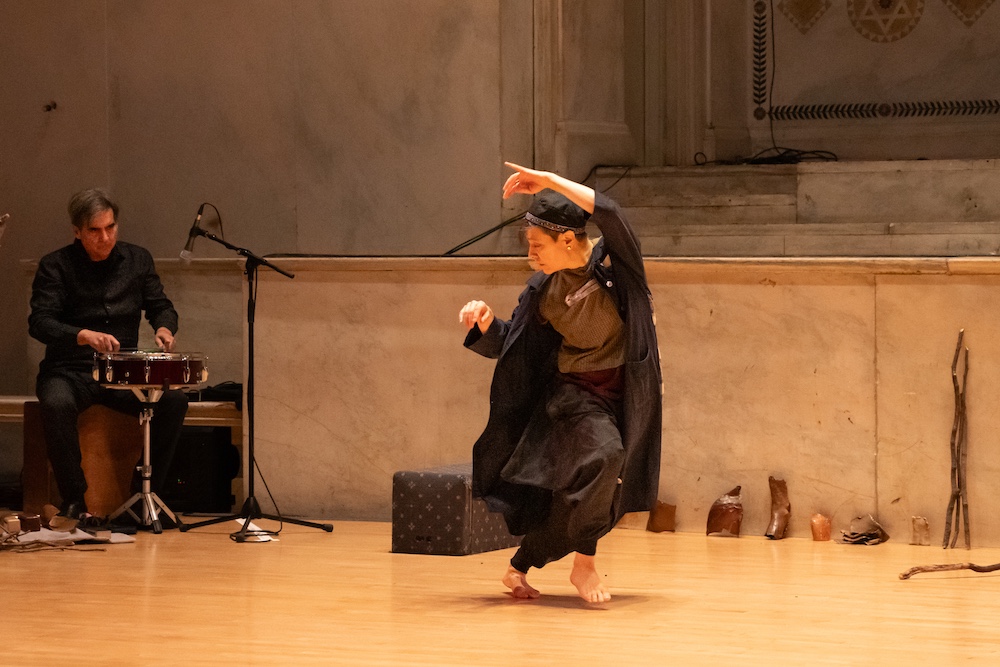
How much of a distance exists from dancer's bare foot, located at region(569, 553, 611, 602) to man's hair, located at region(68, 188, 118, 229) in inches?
121

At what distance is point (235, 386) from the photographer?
754 cm

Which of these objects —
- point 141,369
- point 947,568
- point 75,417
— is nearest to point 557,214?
point 947,568

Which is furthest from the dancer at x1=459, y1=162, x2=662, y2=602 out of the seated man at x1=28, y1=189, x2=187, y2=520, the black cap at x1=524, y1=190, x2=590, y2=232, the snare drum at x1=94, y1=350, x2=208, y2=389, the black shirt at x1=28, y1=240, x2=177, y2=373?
the black shirt at x1=28, y1=240, x2=177, y2=373

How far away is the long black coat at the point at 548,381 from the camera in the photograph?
488 cm

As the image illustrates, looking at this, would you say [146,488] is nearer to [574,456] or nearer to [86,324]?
[86,324]

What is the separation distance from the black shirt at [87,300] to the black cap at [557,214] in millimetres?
2725

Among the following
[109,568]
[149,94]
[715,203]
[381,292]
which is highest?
[149,94]

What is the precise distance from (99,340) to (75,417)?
0.47 m

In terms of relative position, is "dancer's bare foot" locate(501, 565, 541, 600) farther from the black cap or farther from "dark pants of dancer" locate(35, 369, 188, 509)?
"dark pants of dancer" locate(35, 369, 188, 509)

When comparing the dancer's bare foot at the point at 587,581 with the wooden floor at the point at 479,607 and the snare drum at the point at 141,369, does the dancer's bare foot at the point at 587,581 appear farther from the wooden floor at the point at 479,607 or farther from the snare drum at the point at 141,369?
the snare drum at the point at 141,369

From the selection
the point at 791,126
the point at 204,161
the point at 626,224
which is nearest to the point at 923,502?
the point at 626,224

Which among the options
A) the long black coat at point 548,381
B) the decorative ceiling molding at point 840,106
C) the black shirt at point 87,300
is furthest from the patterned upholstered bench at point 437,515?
the decorative ceiling molding at point 840,106

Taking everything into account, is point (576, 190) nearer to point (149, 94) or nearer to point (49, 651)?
point (49, 651)

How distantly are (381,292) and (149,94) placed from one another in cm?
243
